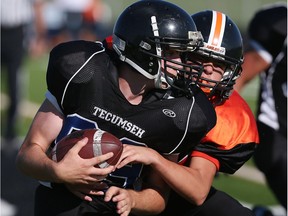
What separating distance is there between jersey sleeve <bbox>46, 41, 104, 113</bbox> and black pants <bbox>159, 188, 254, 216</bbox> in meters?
0.71

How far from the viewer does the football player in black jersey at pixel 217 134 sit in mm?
2945

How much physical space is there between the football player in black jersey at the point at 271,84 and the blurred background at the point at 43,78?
1.12 ft

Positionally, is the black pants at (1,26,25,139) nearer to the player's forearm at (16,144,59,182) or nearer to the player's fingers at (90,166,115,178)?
the player's forearm at (16,144,59,182)

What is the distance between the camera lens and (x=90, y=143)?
8.67ft

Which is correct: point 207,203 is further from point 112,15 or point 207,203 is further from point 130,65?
point 112,15

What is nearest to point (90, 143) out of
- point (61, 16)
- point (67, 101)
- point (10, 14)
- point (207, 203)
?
point (67, 101)

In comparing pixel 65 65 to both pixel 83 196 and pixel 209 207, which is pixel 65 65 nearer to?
pixel 83 196

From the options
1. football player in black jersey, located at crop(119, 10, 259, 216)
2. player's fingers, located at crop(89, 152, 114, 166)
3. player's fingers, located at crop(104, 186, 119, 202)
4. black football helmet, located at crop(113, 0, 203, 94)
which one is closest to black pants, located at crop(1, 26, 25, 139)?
football player in black jersey, located at crop(119, 10, 259, 216)

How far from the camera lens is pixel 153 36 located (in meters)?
2.82

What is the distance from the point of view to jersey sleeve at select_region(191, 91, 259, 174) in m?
3.02

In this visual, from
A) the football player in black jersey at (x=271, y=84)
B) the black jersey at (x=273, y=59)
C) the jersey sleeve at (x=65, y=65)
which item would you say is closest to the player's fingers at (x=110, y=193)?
the jersey sleeve at (x=65, y=65)

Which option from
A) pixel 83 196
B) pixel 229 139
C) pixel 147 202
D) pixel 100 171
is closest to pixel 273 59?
pixel 229 139

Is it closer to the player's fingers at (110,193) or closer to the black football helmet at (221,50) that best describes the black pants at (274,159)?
the black football helmet at (221,50)

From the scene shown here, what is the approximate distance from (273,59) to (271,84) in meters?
0.15
